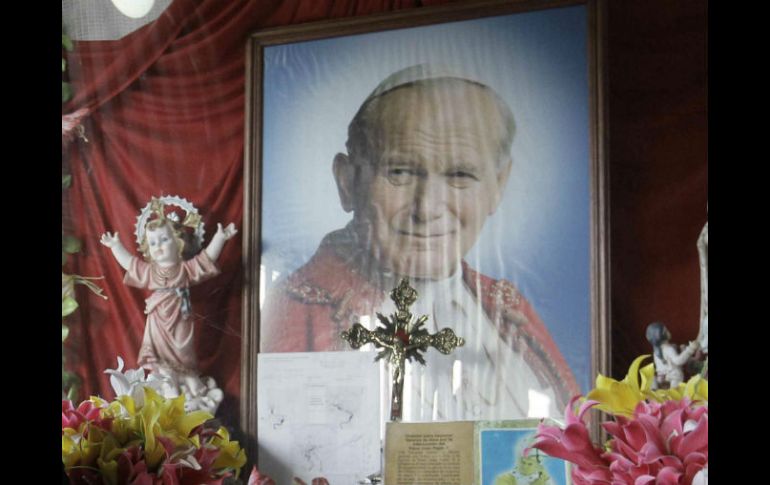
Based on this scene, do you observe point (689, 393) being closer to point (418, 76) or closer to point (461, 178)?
point (461, 178)

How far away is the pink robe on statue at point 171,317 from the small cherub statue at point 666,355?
1596 mm

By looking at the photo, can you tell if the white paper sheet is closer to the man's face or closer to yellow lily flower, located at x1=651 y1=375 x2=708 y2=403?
the man's face

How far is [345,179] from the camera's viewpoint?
381cm

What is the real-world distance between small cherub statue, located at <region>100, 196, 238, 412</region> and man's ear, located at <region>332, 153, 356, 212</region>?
44cm

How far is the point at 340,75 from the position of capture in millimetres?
3854

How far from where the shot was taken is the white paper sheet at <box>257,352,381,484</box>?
11.8 feet

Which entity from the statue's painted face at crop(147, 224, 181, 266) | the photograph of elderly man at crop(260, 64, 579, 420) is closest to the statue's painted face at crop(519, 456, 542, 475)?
the photograph of elderly man at crop(260, 64, 579, 420)

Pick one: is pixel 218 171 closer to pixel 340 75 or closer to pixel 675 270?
pixel 340 75

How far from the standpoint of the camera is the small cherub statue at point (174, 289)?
12.6ft

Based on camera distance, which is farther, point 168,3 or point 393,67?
point 168,3

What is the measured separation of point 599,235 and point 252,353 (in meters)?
1.33

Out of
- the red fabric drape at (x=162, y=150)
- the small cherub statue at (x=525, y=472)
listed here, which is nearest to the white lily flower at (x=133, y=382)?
the red fabric drape at (x=162, y=150)
